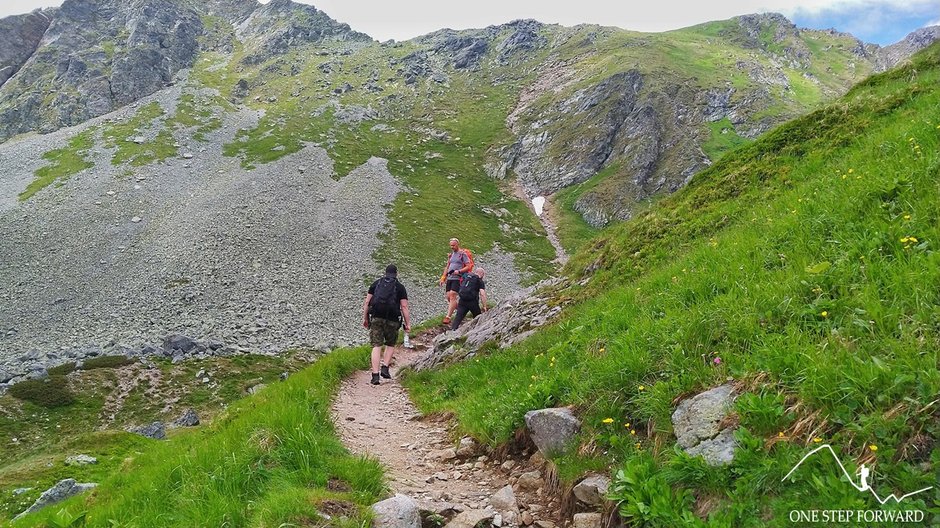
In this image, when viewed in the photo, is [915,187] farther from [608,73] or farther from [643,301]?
[608,73]

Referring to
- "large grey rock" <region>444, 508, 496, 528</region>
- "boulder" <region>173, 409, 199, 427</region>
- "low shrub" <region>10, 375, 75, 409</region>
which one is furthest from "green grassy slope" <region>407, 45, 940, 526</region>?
"low shrub" <region>10, 375, 75, 409</region>

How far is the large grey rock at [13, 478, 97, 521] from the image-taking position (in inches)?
475

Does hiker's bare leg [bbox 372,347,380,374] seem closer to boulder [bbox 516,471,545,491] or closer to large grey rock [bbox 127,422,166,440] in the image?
boulder [bbox 516,471,545,491]


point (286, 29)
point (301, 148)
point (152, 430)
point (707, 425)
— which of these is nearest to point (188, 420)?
point (152, 430)

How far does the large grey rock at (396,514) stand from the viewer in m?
4.85

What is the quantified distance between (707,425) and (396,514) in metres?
3.23

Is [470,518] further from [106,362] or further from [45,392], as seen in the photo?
[106,362]

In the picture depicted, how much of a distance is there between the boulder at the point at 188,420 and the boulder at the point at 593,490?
19.8 meters

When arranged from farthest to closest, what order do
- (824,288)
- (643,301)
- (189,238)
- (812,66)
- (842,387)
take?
(812,66) < (189,238) < (643,301) < (824,288) < (842,387)

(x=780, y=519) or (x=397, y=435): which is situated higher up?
(x=780, y=519)

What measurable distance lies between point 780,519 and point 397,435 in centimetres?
756

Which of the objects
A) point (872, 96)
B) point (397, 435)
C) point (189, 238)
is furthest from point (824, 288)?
point (189, 238)

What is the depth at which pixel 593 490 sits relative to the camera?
506cm

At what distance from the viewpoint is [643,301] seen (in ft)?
27.1
